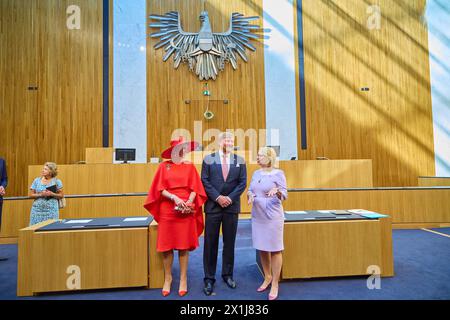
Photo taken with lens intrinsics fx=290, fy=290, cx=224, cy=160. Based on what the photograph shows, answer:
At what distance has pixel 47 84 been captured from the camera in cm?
632

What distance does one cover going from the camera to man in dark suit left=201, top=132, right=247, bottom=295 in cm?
257

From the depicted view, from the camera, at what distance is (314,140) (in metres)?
6.99

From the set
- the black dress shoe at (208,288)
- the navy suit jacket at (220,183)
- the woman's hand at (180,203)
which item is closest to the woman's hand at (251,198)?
the navy suit jacket at (220,183)

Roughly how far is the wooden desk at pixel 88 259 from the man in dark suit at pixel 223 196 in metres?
0.48

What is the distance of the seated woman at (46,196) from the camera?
322 centimetres

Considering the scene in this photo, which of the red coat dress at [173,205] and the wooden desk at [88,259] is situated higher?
the red coat dress at [173,205]

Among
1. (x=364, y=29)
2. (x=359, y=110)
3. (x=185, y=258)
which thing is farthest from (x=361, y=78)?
(x=185, y=258)

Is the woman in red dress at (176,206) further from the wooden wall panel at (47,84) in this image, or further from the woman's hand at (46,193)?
the wooden wall panel at (47,84)

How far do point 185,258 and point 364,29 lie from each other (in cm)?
737

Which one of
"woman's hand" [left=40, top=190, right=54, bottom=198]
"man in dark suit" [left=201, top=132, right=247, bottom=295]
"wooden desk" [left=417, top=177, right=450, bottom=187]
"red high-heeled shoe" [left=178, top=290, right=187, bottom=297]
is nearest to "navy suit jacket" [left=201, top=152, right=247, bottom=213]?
"man in dark suit" [left=201, top=132, right=247, bottom=295]

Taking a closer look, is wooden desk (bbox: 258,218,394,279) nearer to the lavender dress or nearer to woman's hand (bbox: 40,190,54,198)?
the lavender dress
